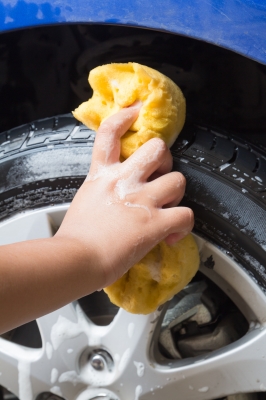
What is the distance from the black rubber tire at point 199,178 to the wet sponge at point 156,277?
0.07m

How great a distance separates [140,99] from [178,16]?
0.50 feet

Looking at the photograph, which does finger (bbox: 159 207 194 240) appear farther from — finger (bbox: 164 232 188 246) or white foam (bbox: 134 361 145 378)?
white foam (bbox: 134 361 145 378)

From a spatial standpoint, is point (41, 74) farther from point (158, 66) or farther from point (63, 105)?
point (158, 66)

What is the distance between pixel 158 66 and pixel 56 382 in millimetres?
750

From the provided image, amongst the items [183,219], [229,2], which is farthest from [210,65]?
[183,219]

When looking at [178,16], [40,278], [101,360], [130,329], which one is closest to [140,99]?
[178,16]

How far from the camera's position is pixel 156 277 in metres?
0.83

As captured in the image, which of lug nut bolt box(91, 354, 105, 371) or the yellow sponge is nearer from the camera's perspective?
the yellow sponge

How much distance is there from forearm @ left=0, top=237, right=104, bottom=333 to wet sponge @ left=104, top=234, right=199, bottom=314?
176 mm

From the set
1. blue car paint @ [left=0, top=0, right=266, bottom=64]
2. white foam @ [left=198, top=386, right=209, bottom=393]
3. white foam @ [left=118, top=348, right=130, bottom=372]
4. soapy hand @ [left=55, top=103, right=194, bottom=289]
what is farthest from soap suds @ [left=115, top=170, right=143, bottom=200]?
white foam @ [left=198, top=386, right=209, bottom=393]

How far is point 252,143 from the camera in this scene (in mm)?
918

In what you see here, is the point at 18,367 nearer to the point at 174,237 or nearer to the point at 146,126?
the point at 174,237

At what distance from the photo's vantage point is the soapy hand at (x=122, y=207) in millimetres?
689

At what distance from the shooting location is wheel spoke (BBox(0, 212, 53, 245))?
94cm
